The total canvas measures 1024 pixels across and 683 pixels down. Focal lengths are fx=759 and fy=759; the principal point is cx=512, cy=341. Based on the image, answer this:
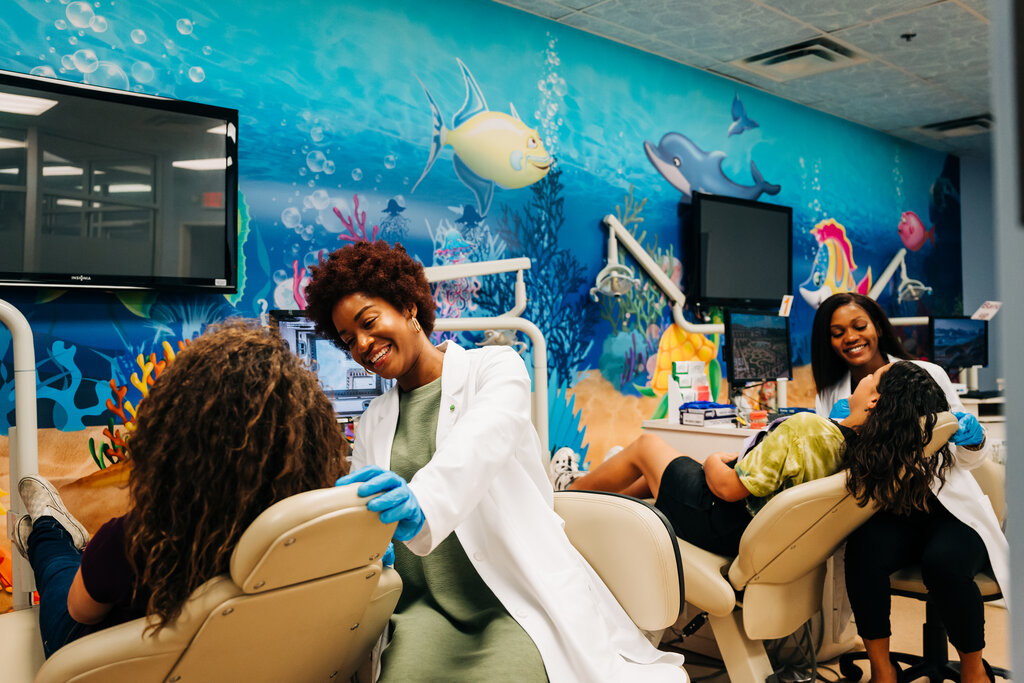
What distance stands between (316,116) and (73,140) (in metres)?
0.91

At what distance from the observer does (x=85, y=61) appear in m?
2.48

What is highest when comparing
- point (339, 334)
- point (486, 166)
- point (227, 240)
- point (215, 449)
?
point (486, 166)

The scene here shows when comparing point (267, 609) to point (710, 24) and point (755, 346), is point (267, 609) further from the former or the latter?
point (710, 24)

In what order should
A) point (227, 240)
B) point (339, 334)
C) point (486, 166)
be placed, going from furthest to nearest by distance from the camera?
1. point (486, 166)
2. point (227, 240)
3. point (339, 334)

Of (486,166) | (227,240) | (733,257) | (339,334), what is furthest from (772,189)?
(339,334)

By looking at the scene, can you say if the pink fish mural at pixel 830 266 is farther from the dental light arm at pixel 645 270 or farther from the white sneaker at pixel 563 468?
the white sneaker at pixel 563 468

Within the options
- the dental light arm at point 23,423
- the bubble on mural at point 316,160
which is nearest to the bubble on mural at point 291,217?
the bubble on mural at point 316,160

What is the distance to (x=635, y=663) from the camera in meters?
1.44

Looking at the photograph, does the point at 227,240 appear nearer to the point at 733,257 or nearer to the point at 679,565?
the point at 679,565

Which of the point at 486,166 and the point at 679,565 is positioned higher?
the point at 486,166

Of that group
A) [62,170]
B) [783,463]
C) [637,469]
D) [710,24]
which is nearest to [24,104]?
[62,170]

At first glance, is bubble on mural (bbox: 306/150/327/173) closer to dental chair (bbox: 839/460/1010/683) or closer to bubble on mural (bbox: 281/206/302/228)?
bubble on mural (bbox: 281/206/302/228)

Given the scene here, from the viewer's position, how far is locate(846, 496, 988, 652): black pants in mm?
2062

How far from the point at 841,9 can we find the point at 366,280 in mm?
3282
